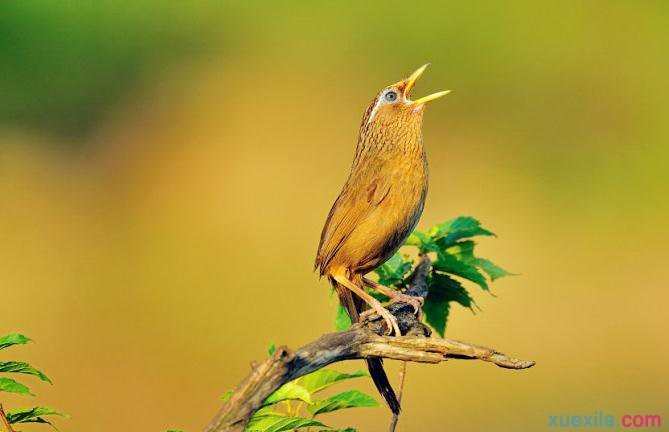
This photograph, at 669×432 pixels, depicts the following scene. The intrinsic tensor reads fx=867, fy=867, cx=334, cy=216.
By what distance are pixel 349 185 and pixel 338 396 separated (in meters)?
1.41

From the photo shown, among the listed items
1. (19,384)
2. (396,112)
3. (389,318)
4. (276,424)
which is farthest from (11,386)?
(396,112)

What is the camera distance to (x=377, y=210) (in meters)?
3.03

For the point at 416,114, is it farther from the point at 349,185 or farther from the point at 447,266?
the point at 447,266

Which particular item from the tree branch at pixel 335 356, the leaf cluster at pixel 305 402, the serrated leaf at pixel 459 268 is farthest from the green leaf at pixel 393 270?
the leaf cluster at pixel 305 402

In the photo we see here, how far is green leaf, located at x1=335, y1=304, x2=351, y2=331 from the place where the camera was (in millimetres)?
2928

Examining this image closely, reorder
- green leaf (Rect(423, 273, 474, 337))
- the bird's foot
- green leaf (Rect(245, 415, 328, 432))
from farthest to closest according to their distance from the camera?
green leaf (Rect(423, 273, 474, 337)) < the bird's foot < green leaf (Rect(245, 415, 328, 432))

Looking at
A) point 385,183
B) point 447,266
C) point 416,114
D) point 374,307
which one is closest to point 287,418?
point 374,307

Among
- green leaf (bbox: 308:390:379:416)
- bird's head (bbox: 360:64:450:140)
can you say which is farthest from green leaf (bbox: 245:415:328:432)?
bird's head (bbox: 360:64:450:140)

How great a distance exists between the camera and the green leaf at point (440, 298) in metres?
2.91

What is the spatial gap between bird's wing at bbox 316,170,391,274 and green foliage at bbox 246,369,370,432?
95 cm

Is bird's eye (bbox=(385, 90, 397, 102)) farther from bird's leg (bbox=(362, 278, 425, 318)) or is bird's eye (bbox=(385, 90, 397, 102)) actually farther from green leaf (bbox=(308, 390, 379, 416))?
green leaf (bbox=(308, 390, 379, 416))

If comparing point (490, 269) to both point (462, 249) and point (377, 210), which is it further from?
point (377, 210)

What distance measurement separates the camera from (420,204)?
3.09m

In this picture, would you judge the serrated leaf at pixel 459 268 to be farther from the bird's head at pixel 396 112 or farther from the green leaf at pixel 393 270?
the bird's head at pixel 396 112
